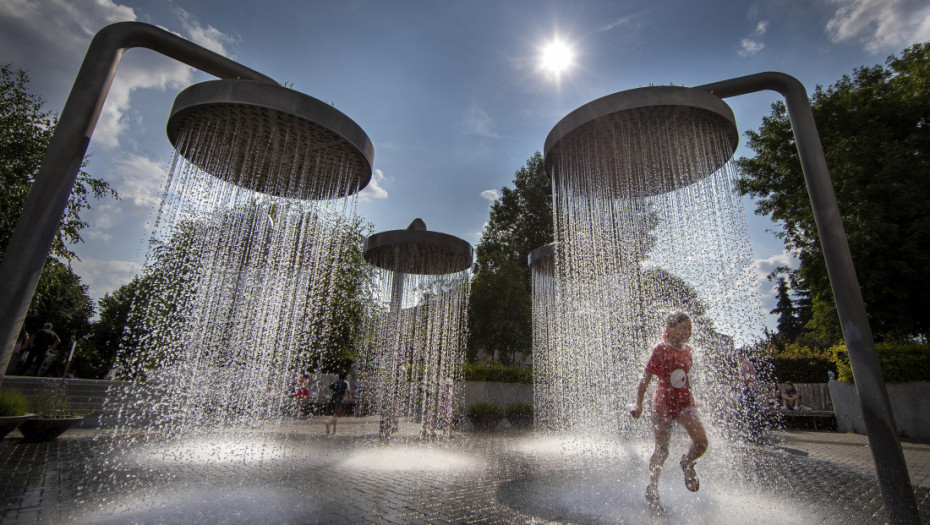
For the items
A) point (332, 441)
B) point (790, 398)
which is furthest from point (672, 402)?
point (790, 398)

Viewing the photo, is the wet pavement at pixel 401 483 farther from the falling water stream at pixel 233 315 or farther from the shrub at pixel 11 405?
the falling water stream at pixel 233 315

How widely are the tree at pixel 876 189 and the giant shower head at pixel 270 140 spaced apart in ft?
51.7

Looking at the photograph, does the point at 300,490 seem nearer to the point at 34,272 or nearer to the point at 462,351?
the point at 34,272

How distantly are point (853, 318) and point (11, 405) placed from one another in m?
11.5

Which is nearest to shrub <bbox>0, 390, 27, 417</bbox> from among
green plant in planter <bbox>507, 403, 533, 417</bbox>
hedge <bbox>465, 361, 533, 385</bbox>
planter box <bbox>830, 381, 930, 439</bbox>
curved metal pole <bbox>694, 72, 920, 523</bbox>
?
curved metal pole <bbox>694, 72, 920, 523</bbox>

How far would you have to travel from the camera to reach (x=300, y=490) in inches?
193

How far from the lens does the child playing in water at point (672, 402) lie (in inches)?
177

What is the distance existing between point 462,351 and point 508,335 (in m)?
2.75

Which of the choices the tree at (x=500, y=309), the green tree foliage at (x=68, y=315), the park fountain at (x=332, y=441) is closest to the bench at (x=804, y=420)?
the park fountain at (x=332, y=441)

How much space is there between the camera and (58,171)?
3.64m

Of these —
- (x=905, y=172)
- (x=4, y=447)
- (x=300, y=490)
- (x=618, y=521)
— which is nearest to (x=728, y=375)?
(x=905, y=172)

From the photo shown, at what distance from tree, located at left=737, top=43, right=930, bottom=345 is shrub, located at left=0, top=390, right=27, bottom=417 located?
20.8 m

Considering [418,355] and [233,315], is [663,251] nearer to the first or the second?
[418,355]

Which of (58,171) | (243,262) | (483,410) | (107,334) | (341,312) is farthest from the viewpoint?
(107,334)
